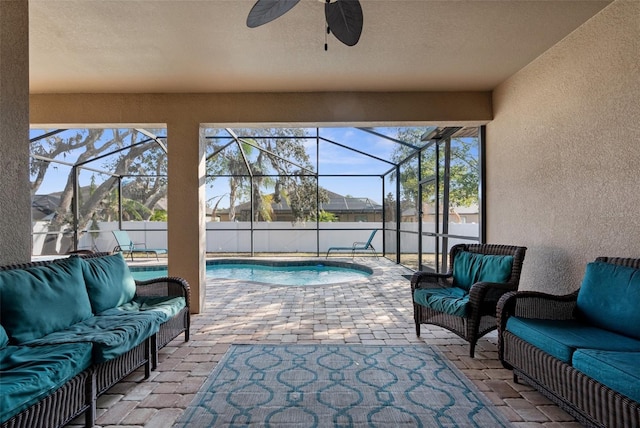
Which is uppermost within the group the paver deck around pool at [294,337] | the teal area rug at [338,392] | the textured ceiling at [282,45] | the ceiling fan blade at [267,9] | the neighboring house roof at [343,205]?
the textured ceiling at [282,45]

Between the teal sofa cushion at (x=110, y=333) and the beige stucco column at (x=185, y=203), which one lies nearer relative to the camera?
the teal sofa cushion at (x=110, y=333)

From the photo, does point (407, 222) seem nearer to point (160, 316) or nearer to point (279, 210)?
point (279, 210)

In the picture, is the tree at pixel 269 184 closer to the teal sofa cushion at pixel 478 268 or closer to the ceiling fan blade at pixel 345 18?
the teal sofa cushion at pixel 478 268

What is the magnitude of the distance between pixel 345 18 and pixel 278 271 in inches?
269

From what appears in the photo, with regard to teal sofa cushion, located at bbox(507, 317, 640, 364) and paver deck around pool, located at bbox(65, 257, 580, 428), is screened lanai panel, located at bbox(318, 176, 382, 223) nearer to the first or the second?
paver deck around pool, located at bbox(65, 257, 580, 428)

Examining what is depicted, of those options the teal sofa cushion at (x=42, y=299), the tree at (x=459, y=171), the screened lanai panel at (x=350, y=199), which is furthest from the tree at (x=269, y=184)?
the teal sofa cushion at (x=42, y=299)

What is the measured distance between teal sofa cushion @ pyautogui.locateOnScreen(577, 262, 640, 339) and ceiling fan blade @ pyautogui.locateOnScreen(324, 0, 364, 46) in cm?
214

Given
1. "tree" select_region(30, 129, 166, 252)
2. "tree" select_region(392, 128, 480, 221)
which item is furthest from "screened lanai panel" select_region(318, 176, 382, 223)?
"tree" select_region(30, 129, 166, 252)

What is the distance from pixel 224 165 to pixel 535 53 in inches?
361

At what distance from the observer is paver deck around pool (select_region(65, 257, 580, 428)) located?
1.86 meters

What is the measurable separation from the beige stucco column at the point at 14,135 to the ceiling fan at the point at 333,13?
1685 mm

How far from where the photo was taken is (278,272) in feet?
26.0

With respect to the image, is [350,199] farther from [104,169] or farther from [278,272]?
[104,169]

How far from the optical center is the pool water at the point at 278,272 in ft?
23.7
